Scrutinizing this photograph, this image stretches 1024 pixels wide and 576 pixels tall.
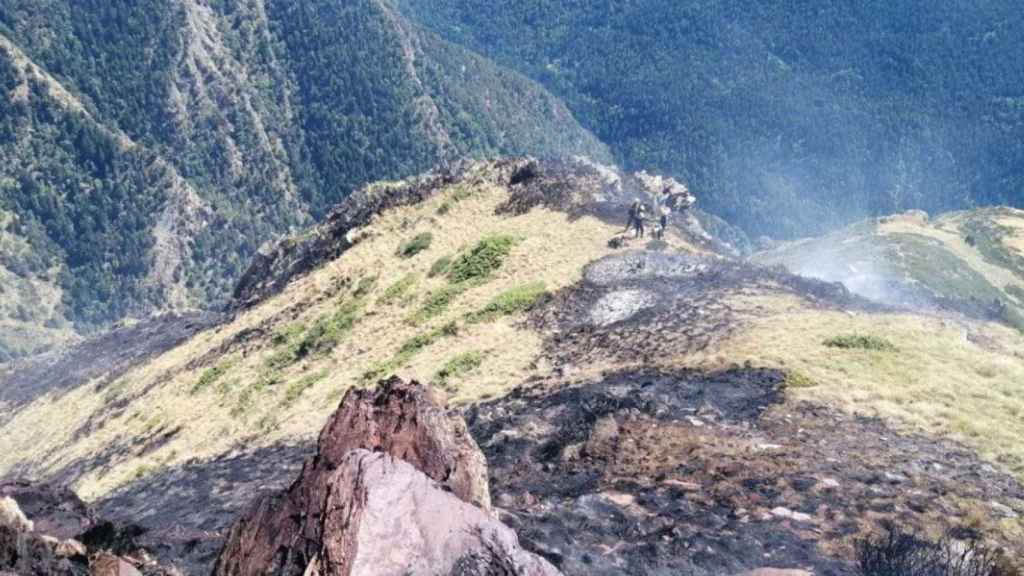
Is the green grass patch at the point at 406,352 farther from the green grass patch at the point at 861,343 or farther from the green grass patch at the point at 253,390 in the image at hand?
the green grass patch at the point at 861,343

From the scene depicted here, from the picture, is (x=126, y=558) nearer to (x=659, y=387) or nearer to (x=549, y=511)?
(x=549, y=511)

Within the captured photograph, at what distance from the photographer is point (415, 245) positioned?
1737 inches

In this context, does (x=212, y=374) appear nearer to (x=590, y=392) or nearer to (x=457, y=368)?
(x=457, y=368)

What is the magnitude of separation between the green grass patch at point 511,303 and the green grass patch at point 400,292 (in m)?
5.54

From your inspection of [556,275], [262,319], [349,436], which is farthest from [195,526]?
[262,319]

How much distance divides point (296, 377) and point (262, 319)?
38.3ft

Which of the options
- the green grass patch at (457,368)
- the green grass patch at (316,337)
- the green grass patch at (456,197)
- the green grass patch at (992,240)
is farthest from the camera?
the green grass patch at (992,240)

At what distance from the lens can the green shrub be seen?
38.3m

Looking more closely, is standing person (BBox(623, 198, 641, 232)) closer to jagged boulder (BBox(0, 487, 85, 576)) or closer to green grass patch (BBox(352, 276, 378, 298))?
green grass patch (BBox(352, 276, 378, 298))

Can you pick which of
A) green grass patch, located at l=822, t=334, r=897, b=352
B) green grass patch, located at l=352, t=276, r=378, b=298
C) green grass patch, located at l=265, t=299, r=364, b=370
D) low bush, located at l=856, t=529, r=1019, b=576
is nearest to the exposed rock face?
low bush, located at l=856, t=529, r=1019, b=576

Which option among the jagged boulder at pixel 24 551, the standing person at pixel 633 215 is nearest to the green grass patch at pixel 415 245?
the standing person at pixel 633 215

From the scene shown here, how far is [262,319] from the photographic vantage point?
148ft

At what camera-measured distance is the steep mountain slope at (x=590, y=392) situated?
15.2 metres

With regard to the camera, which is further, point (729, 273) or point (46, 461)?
point (46, 461)
